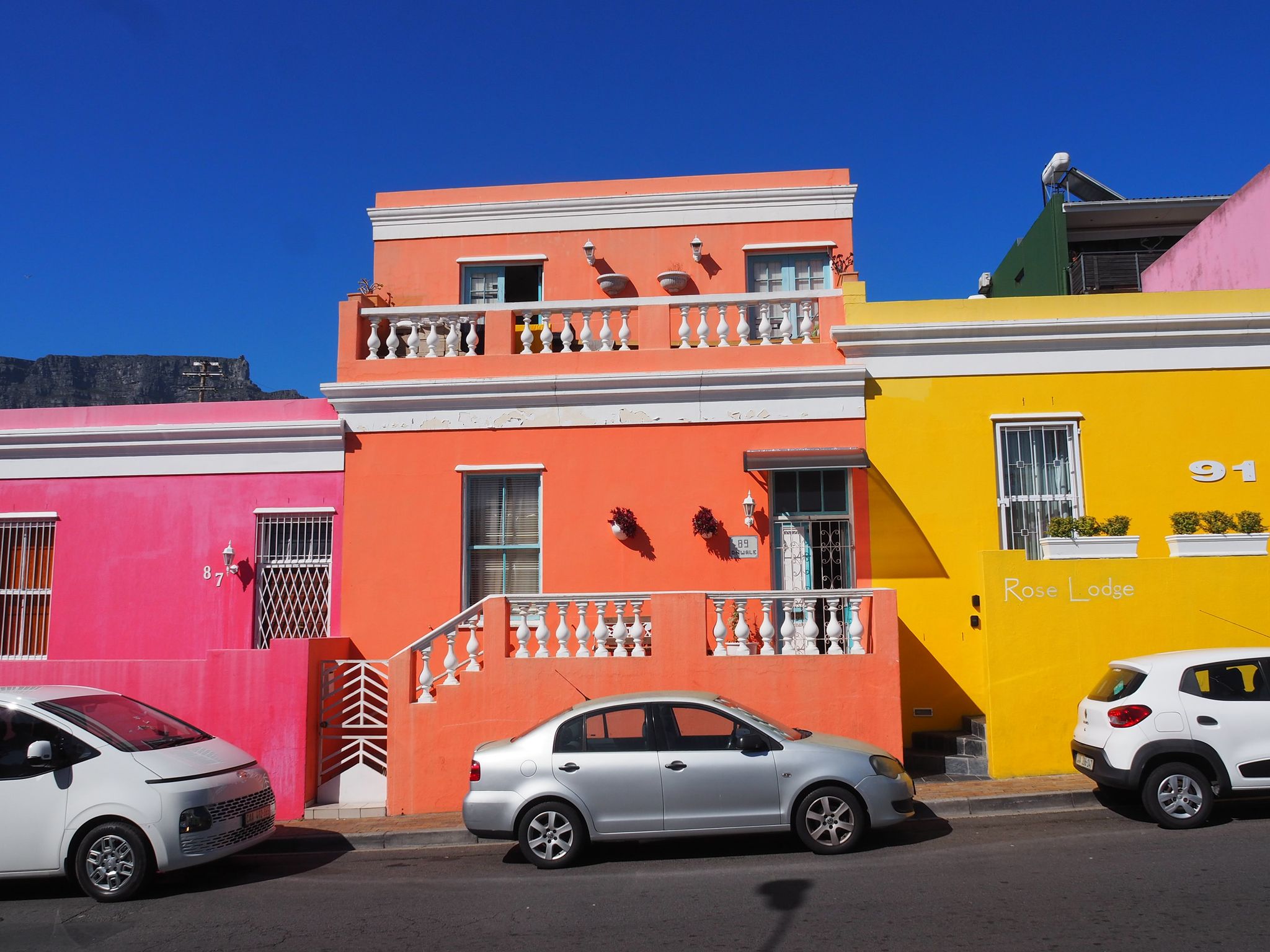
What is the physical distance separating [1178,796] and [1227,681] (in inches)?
43.1

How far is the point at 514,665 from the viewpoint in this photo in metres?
10.8

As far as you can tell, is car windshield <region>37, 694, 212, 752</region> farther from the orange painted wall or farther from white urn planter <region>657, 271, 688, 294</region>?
white urn planter <region>657, 271, 688, 294</region>

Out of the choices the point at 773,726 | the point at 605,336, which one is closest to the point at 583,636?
the point at 773,726

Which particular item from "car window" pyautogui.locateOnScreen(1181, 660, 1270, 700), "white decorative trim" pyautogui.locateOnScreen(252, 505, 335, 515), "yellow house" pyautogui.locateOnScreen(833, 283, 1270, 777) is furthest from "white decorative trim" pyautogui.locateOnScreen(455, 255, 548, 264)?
"car window" pyautogui.locateOnScreen(1181, 660, 1270, 700)

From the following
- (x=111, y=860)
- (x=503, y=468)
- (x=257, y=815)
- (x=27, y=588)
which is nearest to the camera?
(x=111, y=860)

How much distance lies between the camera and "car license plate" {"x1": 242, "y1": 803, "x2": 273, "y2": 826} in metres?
8.59

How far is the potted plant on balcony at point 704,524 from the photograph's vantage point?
12281mm

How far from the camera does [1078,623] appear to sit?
10.8 m

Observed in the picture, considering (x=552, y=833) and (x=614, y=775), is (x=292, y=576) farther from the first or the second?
(x=614, y=775)

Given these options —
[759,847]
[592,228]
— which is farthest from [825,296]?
[759,847]

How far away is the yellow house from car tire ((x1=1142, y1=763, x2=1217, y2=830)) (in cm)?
318

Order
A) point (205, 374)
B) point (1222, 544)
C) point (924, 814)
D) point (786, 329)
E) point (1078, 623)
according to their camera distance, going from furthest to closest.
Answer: point (205, 374), point (786, 329), point (1222, 544), point (1078, 623), point (924, 814)

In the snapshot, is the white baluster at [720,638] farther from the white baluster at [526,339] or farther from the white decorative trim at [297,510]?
the white decorative trim at [297,510]

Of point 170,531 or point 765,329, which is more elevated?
point 765,329
